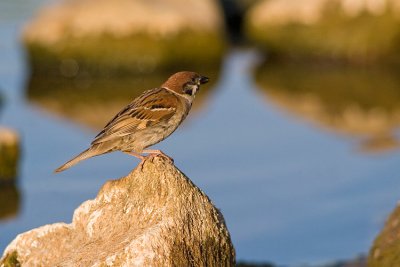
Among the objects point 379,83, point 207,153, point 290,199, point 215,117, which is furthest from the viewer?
point 379,83

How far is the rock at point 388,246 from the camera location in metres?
10.9

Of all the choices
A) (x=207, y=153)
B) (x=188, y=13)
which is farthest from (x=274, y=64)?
(x=207, y=153)

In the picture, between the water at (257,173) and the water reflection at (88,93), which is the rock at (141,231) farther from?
the water reflection at (88,93)

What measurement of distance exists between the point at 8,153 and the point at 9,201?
0.90 metres

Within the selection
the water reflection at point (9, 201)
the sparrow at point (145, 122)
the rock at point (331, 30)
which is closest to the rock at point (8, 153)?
the water reflection at point (9, 201)

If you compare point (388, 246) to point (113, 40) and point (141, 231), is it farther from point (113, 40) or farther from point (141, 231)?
point (113, 40)

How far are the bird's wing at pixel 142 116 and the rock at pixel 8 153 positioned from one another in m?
7.43

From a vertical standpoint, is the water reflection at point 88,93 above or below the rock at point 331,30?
below

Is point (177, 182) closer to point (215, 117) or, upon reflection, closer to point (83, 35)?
point (215, 117)

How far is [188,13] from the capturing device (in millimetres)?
27812

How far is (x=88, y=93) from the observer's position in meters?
24.8

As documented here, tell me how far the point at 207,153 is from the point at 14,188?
12.5ft

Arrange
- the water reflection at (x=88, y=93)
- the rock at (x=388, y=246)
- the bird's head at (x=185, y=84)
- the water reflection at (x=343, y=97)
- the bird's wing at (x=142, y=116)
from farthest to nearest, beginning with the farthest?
1. the water reflection at (x=88, y=93)
2. the water reflection at (x=343, y=97)
3. the rock at (x=388, y=246)
4. the bird's head at (x=185, y=84)
5. the bird's wing at (x=142, y=116)

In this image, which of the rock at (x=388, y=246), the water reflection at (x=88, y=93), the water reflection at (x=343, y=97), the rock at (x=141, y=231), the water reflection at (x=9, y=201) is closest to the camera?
the rock at (x=141, y=231)
